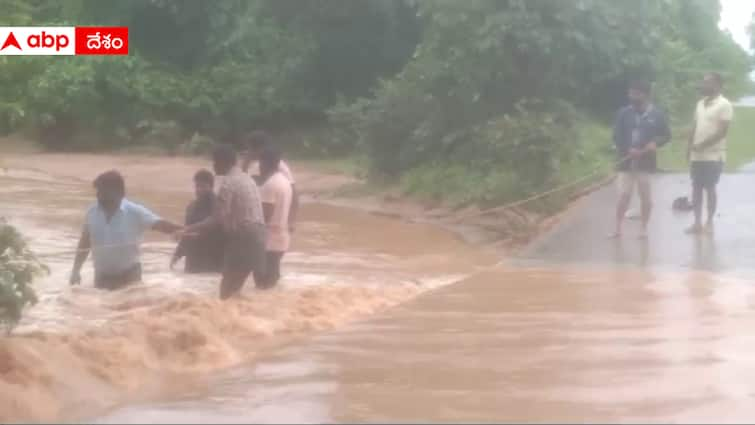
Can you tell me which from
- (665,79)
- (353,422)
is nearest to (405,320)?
(353,422)

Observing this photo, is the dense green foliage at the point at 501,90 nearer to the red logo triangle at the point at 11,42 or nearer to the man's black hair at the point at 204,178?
the man's black hair at the point at 204,178

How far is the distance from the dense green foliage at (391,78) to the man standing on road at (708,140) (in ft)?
10.8

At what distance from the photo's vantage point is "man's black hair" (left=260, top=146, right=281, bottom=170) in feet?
36.1

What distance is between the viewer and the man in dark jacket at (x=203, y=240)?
39.1ft

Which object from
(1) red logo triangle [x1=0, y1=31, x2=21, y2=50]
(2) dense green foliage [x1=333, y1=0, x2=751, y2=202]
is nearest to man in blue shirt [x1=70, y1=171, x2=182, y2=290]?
(1) red logo triangle [x1=0, y1=31, x2=21, y2=50]

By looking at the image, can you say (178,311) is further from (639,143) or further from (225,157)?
(639,143)

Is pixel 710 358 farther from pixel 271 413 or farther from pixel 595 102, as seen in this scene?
pixel 595 102

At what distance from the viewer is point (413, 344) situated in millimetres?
8938

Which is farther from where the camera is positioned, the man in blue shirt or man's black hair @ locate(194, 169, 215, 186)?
man's black hair @ locate(194, 169, 215, 186)

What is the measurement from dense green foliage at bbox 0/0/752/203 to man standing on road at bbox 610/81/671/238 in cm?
314

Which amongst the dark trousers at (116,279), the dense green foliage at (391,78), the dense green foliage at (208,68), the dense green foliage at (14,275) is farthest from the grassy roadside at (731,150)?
the dense green foliage at (14,275)

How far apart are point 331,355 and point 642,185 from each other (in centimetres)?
608

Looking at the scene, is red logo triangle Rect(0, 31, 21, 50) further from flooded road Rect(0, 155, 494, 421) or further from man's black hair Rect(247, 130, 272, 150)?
man's black hair Rect(247, 130, 272, 150)

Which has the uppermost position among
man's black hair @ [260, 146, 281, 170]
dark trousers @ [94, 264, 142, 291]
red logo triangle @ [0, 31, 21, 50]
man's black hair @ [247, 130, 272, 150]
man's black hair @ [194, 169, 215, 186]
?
red logo triangle @ [0, 31, 21, 50]
